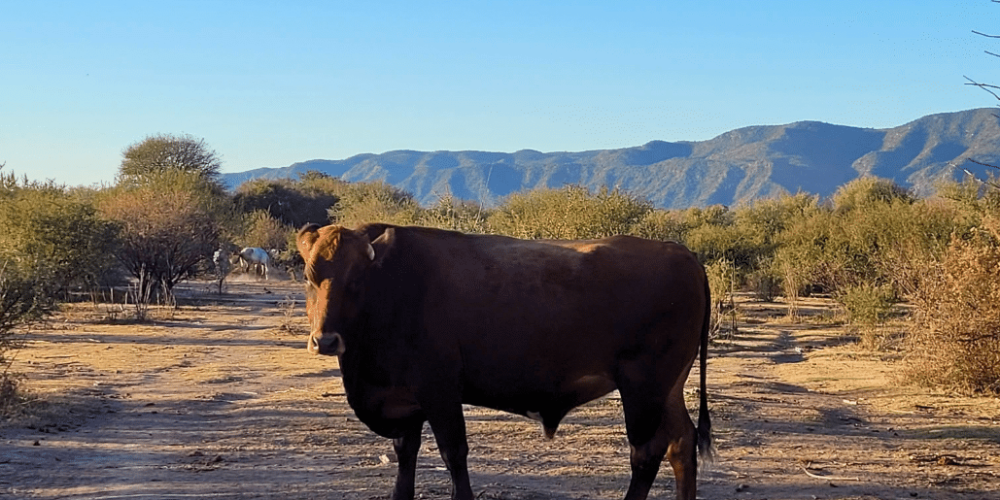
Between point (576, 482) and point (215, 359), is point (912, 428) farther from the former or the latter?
point (215, 359)

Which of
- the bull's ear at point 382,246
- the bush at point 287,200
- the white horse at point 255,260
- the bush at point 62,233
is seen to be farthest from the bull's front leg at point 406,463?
Result: the bush at point 287,200

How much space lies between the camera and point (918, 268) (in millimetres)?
14641

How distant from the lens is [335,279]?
623 cm

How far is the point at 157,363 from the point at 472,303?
1256 centimetres

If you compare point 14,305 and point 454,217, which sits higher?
point 454,217

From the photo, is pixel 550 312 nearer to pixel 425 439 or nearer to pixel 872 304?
pixel 425 439

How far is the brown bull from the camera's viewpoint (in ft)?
20.5

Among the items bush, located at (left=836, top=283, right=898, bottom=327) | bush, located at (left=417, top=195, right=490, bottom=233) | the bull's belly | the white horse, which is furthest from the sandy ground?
the white horse

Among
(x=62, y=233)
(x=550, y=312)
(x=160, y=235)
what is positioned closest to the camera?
(x=550, y=312)

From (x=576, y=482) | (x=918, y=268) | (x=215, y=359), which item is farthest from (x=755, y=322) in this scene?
(x=576, y=482)

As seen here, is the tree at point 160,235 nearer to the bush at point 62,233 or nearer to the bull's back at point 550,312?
the bush at point 62,233

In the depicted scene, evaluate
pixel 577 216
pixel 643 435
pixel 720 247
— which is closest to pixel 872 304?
pixel 577 216

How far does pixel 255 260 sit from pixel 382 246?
40669mm

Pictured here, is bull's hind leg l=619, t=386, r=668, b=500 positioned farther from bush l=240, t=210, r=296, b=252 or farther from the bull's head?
bush l=240, t=210, r=296, b=252
